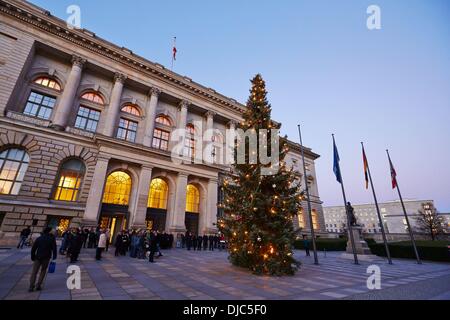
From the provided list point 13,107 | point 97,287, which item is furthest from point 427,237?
point 13,107

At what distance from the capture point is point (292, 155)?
43000 mm

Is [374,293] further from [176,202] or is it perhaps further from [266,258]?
[176,202]

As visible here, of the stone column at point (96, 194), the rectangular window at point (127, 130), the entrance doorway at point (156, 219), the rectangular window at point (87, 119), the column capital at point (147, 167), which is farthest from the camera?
the rectangular window at point (127, 130)

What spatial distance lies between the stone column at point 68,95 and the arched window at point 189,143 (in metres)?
12.5

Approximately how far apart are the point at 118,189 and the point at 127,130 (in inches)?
270

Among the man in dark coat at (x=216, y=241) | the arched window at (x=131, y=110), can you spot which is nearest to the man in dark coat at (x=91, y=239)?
the man in dark coat at (x=216, y=241)

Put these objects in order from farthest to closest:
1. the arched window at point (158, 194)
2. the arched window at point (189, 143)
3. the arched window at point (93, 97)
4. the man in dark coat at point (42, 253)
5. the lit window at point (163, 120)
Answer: the arched window at point (189, 143) < the lit window at point (163, 120) < the arched window at point (158, 194) < the arched window at point (93, 97) < the man in dark coat at point (42, 253)

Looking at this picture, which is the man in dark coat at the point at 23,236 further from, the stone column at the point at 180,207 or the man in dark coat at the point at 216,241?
the man in dark coat at the point at 216,241

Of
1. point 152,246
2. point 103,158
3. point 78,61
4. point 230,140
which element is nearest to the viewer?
point 152,246

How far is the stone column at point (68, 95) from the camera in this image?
61.8ft

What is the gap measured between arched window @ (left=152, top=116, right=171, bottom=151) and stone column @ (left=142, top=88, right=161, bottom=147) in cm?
161

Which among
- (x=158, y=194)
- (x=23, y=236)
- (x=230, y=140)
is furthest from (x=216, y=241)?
(x=23, y=236)

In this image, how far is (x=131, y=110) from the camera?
984 inches

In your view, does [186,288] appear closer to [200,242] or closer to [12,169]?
[200,242]
